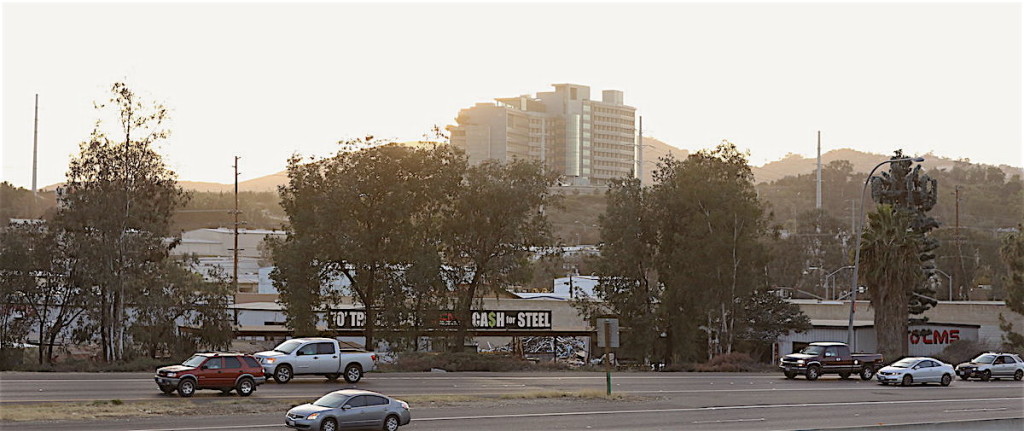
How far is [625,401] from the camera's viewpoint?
37.2 meters

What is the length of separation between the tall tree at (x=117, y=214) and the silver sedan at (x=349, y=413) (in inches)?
1166

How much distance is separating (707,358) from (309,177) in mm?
27498

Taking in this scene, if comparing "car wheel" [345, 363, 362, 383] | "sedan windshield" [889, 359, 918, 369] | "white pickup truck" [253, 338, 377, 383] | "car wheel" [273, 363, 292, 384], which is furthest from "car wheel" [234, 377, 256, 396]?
"sedan windshield" [889, 359, 918, 369]

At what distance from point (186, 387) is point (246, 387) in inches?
73.9

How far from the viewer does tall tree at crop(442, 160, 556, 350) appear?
202ft

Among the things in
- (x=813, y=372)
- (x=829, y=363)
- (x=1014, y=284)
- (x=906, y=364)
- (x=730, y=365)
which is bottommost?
(x=730, y=365)

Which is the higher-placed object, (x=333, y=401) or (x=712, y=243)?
(x=712, y=243)

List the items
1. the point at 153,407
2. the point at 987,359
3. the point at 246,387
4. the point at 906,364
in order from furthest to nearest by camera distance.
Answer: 1. the point at 987,359
2. the point at 906,364
3. the point at 246,387
4. the point at 153,407

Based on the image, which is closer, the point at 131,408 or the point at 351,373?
the point at 131,408

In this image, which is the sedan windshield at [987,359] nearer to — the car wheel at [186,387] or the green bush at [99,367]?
the car wheel at [186,387]

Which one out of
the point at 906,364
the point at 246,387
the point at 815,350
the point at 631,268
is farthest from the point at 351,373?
the point at 631,268

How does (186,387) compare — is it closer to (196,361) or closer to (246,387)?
(196,361)

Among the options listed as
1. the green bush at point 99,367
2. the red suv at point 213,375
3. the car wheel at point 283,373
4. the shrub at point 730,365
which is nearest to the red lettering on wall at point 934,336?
the shrub at point 730,365

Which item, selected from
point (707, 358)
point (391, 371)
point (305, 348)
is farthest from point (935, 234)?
point (305, 348)
